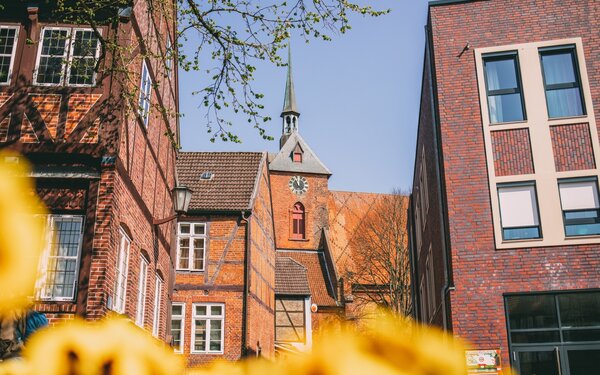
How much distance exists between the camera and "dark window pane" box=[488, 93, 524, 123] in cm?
1412

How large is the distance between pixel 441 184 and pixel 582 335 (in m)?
4.64

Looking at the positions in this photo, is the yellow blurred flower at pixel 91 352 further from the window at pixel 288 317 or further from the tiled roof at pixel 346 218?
the tiled roof at pixel 346 218

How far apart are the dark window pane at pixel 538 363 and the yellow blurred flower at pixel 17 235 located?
13138mm

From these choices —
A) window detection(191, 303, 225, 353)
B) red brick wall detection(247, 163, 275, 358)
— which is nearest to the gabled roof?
red brick wall detection(247, 163, 275, 358)

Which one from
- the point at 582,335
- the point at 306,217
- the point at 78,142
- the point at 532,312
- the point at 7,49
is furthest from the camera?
the point at 306,217

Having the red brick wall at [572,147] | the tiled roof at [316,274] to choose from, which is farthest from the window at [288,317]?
the red brick wall at [572,147]

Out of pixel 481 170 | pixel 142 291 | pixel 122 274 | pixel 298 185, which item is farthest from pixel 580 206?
pixel 298 185

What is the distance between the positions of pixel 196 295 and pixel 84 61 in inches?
512

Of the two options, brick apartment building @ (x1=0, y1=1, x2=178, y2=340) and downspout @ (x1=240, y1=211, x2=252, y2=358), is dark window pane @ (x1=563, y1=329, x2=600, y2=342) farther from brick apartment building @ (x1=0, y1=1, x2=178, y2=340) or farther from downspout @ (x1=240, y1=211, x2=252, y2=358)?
downspout @ (x1=240, y1=211, x2=252, y2=358)

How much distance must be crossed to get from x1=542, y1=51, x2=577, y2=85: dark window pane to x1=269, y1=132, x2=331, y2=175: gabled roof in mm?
39658

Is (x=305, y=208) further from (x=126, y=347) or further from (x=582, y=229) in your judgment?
(x=126, y=347)

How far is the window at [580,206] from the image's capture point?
1307cm

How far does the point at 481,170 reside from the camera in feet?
45.7

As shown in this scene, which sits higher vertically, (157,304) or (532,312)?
(157,304)
